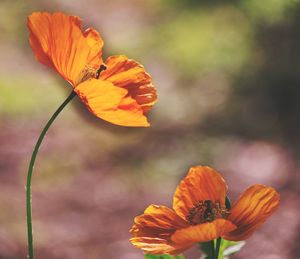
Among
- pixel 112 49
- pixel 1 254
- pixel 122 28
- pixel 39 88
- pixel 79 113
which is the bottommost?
pixel 1 254

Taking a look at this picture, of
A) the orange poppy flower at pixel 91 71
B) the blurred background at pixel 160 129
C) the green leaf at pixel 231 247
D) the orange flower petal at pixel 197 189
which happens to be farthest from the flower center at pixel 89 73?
the blurred background at pixel 160 129

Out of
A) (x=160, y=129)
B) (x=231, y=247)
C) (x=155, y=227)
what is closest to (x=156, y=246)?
(x=155, y=227)

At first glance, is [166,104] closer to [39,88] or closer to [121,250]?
[39,88]

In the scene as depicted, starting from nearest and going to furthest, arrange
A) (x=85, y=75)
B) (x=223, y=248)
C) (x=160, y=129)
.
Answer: (x=85, y=75), (x=223, y=248), (x=160, y=129)

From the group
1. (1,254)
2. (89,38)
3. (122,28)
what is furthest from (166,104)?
(89,38)

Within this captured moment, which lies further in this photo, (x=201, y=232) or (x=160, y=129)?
(x=160, y=129)

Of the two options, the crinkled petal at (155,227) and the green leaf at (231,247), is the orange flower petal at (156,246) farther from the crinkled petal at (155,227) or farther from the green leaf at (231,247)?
the green leaf at (231,247)

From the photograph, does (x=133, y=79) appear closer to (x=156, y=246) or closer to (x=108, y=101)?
(x=108, y=101)
